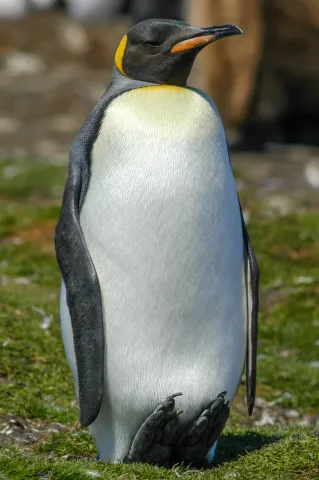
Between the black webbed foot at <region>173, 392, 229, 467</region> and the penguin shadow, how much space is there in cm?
17

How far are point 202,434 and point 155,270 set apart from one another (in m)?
0.93

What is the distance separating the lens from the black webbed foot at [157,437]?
17.8ft

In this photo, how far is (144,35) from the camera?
5.74 metres

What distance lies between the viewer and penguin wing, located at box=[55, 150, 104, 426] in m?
5.45

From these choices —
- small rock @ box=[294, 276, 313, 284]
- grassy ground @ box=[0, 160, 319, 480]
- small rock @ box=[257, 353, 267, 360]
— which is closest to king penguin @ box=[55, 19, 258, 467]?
grassy ground @ box=[0, 160, 319, 480]

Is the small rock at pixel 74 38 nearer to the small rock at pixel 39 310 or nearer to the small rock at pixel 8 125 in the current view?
the small rock at pixel 8 125

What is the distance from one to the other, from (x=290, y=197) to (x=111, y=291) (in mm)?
Answer: 10095

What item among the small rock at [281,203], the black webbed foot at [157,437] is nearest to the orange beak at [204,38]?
the black webbed foot at [157,437]

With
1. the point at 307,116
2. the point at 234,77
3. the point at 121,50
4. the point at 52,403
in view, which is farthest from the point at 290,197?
the point at 121,50

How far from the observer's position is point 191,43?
5.55 metres

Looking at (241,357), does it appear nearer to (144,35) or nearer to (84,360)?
(84,360)

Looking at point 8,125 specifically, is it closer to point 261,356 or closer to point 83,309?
point 261,356

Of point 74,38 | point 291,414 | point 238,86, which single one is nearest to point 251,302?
point 291,414

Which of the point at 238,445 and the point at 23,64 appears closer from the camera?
the point at 238,445
